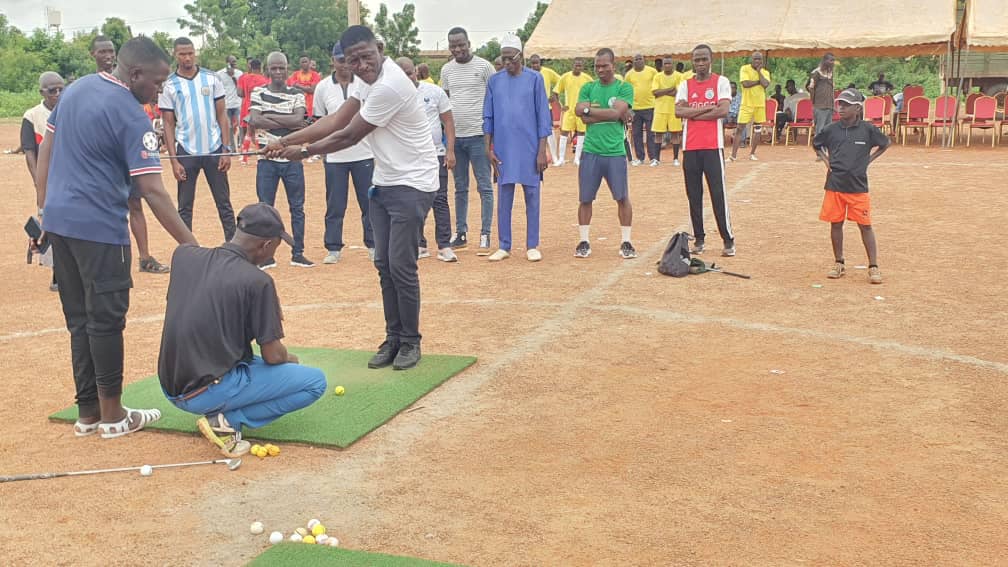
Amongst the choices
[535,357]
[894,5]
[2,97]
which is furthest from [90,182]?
[2,97]

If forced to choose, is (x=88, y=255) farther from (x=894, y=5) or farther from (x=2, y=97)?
(x=2, y=97)

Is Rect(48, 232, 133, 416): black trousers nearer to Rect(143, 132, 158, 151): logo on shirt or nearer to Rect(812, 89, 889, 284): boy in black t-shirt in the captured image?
Rect(143, 132, 158, 151): logo on shirt

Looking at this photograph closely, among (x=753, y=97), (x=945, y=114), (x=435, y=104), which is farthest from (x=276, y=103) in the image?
(x=945, y=114)

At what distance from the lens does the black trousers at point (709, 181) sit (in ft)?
32.9

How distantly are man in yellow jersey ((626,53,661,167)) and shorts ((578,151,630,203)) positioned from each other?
8.94 m

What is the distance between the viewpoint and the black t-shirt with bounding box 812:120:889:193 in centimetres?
884

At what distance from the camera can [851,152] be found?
8.88 m

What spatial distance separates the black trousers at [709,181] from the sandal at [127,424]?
6.20 meters

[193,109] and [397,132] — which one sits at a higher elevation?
[193,109]

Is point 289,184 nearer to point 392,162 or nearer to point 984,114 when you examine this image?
point 392,162

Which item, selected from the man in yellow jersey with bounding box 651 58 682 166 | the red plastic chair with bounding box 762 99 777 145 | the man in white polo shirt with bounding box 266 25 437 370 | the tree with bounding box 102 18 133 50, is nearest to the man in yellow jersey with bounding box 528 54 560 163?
the man in yellow jersey with bounding box 651 58 682 166

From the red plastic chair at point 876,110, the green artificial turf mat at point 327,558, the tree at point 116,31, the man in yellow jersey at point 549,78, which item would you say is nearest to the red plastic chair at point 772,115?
the red plastic chair at point 876,110

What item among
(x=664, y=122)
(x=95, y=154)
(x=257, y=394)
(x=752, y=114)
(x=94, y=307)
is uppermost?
(x=95, y=154)

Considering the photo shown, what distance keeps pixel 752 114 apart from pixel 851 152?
36.4 feet
